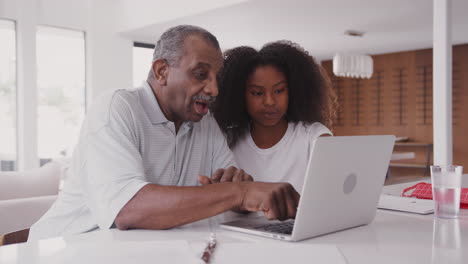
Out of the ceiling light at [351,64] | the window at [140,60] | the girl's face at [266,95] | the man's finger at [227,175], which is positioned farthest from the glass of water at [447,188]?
the window at [140,60]

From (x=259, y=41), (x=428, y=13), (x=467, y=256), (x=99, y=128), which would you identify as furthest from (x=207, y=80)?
(x=259, y=41)

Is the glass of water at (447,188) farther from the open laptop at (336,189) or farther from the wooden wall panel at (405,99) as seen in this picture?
the wooden wall panel at (405,99)

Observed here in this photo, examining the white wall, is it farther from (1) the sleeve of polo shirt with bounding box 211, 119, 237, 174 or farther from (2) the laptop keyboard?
(2) the laptop keyboard

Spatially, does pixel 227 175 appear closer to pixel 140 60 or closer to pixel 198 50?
pixel 198 50

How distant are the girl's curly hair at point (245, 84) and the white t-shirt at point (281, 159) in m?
0.09

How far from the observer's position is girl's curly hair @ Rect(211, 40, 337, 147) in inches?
79.7

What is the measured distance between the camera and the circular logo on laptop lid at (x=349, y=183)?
1.10 meters

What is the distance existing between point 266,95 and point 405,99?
264 inches

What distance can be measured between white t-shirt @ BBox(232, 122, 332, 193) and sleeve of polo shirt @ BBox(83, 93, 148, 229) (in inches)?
27.5

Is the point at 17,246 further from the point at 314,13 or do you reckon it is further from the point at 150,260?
the point at 314,13

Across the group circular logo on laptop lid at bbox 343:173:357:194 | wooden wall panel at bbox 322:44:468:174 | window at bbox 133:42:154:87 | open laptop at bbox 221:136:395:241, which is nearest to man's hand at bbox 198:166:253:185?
open laptop at bbox 221:136:395:241

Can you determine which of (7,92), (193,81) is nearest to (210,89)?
(193,81)

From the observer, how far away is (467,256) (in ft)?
3.00

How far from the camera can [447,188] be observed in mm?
1303
